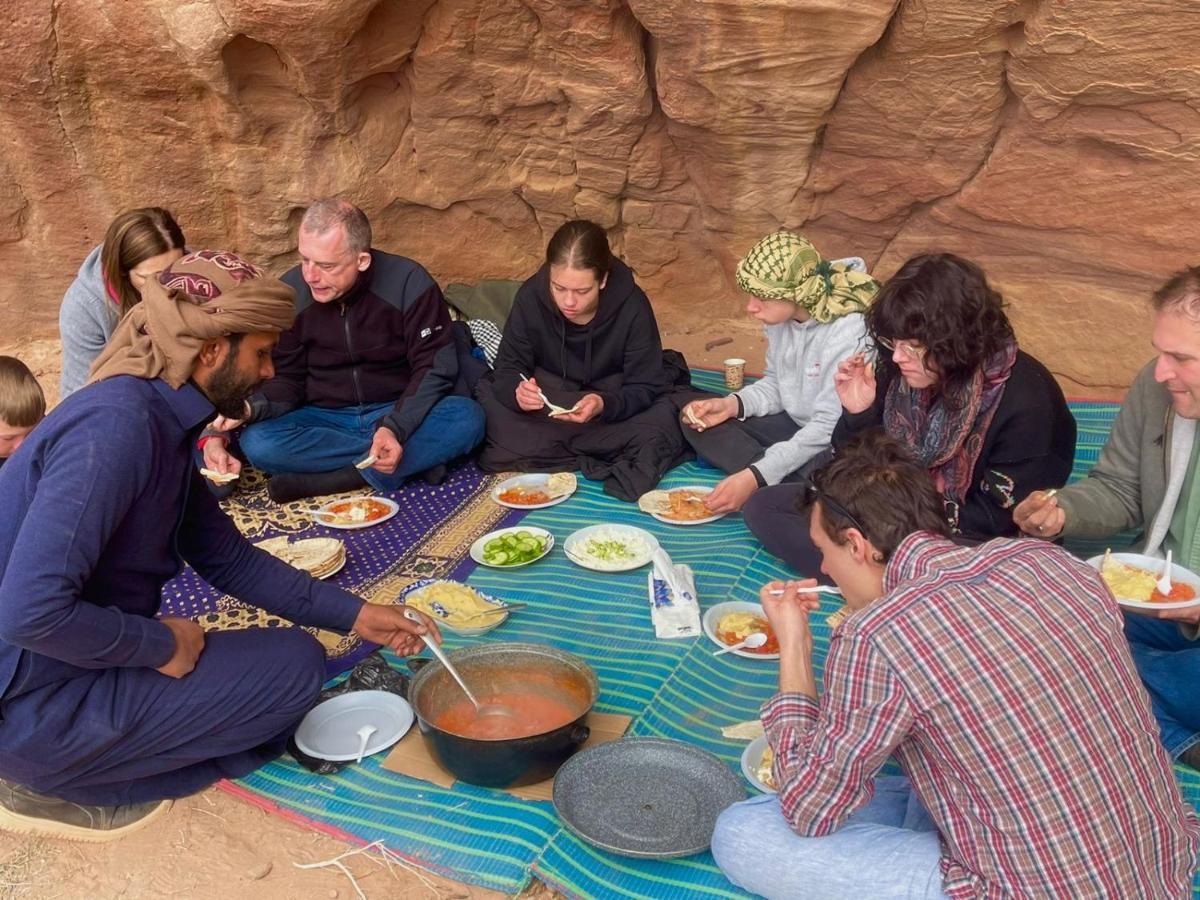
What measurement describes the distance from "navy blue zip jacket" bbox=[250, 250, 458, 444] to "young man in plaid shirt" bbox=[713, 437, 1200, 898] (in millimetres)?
3304

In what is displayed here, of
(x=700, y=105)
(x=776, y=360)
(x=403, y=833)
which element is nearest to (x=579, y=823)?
(x=403, y=833)

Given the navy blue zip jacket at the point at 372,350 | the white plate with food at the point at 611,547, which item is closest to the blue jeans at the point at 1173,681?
the white plate with food at the point at 611,547

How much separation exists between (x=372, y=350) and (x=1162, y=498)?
352 centimetres

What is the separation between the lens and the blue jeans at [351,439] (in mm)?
4996

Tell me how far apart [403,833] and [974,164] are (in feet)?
15.2

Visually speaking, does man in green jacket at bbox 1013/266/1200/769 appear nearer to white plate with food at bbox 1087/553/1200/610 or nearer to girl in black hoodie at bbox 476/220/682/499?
white plate with food at bbox 1087/553/1200/610

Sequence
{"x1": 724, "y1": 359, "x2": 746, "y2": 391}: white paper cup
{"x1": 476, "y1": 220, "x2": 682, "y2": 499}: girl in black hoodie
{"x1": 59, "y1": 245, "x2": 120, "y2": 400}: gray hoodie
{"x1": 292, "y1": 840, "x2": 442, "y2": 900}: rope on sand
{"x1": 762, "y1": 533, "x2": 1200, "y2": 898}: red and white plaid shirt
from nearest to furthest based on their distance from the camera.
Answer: {"x1": 762, "y1": 533, "x2": 1200, "y2": 898}: red and white plaid shirt → {"x1": 292, "y1": 840, "x2": 442, "y2": 900}: rope on sand → {"x1": 59, "y1": 245, "x2": 120, "y2": 400}: gray hoodie → {"x1": 476, "y1": 220, "x2": 682, "y2": 499}: girl in black hoodie → {"x1": 724, "y1": 359, "x2": 746, "y2": 391}: white paper cup

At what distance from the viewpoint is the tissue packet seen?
12.2ft

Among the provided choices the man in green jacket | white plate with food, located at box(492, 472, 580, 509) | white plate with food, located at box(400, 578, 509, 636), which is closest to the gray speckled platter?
white plate with food, located at box(400, 578, 509, 636)

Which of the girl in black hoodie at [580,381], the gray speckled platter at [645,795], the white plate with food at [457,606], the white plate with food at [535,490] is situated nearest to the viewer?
the gray speckled platter at [645,795]

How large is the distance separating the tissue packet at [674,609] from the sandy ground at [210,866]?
1173 millimetres

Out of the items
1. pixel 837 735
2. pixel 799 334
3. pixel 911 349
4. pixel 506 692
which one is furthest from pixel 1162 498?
pixel 506 692

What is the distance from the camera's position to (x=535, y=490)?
493 cm

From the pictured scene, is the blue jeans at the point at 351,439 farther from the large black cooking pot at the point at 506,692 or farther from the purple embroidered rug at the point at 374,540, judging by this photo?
the large black cooking pot at the point at 506,692
